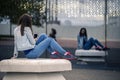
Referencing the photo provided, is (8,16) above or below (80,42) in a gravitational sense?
above

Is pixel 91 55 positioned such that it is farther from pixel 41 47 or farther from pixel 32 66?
pixel 32 66

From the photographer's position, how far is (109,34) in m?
16.9

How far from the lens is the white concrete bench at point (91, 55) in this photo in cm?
1650

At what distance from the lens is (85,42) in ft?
54.5

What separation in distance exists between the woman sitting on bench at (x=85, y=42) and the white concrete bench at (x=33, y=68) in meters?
7.42

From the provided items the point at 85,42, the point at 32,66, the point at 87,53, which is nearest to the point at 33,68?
the point at 32,66

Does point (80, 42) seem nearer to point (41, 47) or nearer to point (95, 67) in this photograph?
point (95, 67)

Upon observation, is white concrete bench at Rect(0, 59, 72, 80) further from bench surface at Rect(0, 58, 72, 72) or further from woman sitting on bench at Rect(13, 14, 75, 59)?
woman sitting on bench at Rect(13, 14, 75, 59)

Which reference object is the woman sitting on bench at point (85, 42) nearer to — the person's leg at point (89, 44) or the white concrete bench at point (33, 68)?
the person's leg at point (89, 44)

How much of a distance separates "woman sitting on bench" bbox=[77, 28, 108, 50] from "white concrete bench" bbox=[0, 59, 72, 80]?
742 centimetres

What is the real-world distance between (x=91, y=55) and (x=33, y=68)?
320 inches

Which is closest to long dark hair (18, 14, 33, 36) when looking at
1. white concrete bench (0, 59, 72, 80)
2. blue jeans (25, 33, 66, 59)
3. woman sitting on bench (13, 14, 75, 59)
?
woman sitting on bench (13, 14, 75, 59)

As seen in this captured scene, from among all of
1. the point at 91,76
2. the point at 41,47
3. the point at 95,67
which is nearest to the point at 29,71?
the point at 41,47

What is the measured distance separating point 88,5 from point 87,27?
0.92 m
